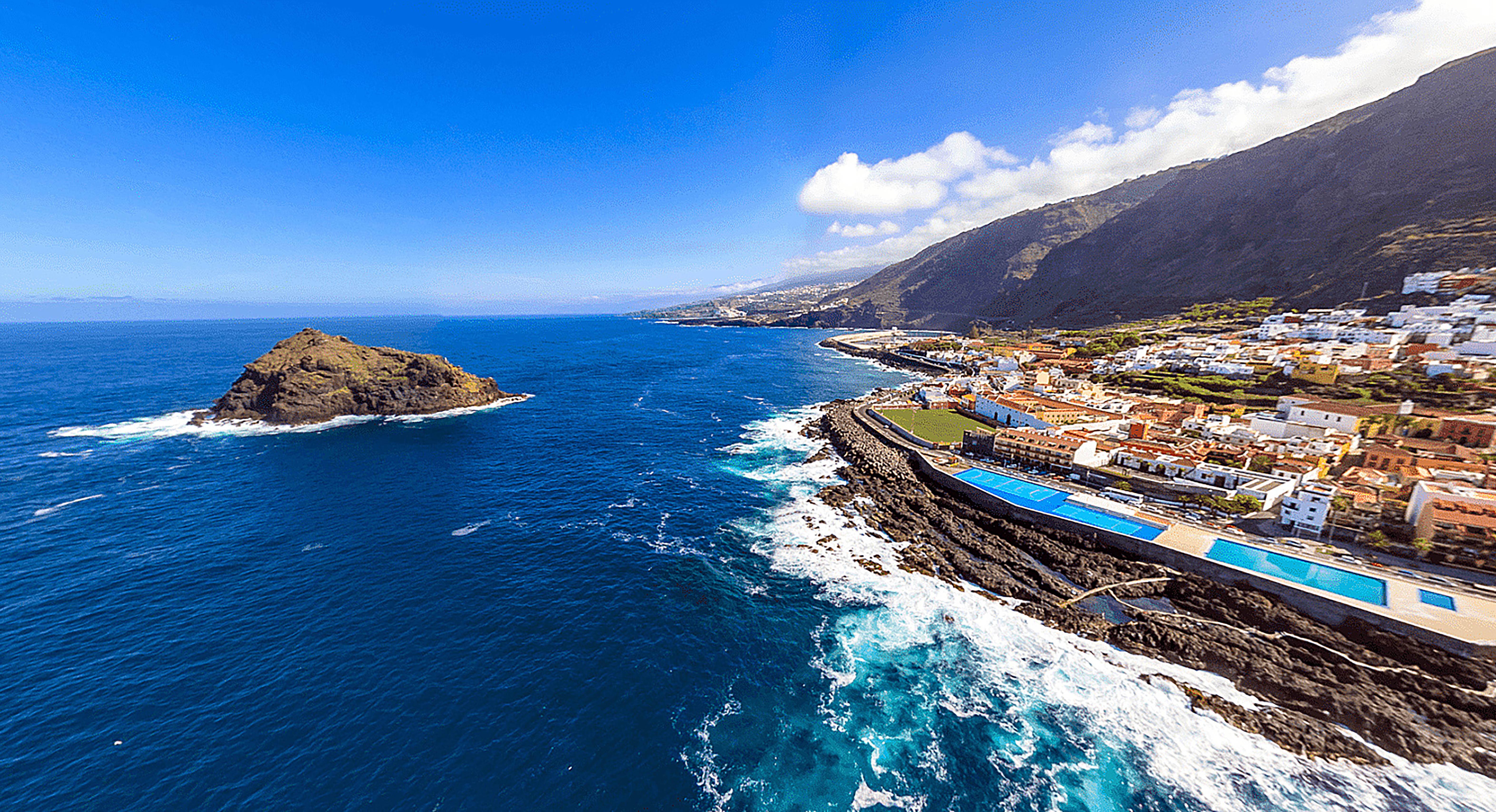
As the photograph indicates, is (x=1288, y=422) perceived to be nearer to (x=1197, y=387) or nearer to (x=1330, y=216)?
(x=1197, y=387)

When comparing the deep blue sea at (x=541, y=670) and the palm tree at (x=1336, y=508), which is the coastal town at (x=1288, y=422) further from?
the deep blue sea at (x=541, y=670)

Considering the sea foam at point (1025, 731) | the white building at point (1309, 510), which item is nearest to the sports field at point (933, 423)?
the white building at point (1309, 510)

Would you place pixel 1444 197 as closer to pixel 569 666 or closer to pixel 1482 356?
pixel 1482 356

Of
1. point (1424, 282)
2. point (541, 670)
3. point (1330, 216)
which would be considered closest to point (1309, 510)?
point (541, 670)

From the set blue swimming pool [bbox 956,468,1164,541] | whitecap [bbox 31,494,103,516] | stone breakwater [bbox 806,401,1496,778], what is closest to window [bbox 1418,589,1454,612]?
stone breakwater [bbox 806,401,1496,778]

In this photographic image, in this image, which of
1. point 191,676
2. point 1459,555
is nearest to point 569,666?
point 191,676

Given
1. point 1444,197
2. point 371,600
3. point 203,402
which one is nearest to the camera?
point 371,600
